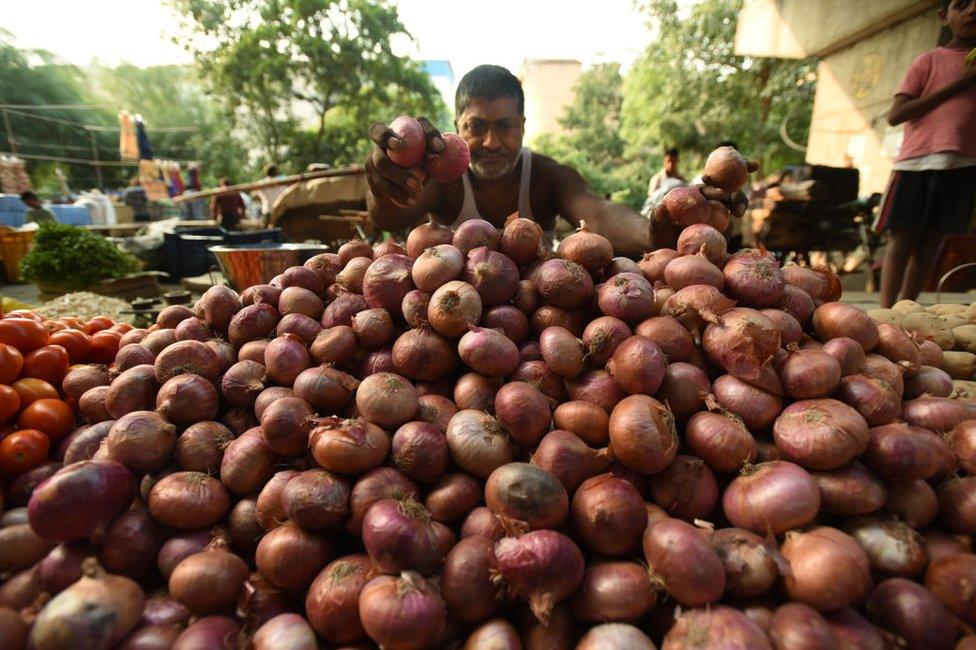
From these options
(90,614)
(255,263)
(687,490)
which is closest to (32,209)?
(255,263)

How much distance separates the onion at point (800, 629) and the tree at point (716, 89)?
19361mm

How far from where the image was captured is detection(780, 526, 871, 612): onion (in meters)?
1.01

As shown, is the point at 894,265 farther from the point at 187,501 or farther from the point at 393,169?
the point at 187,501

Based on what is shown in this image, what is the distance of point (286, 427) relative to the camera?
1.33 meters

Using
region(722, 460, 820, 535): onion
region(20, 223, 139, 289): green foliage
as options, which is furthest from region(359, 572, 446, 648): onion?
region(20, 223, 139, 289): green foliage

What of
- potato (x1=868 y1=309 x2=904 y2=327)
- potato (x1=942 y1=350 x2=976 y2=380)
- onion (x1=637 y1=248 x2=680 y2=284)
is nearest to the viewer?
onion (x1=637 y1=248 x2=680 y2=284)

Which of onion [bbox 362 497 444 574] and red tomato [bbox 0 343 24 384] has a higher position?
red tomato [bbox 0 343 24 384]

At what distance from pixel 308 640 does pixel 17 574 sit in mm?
794

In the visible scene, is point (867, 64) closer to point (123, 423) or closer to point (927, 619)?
point (927, 619)

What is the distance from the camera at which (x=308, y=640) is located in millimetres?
1035

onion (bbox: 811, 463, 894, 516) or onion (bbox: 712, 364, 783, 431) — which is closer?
onion (bbox: 811, 463, 894, 516)

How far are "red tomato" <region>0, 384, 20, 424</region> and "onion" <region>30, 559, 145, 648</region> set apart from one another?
1.00 meters

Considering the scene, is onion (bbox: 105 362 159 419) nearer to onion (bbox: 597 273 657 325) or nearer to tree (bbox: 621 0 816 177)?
onion (bbox: 597 273 657 325)

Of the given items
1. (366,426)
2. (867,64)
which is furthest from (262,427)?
(867,64)
